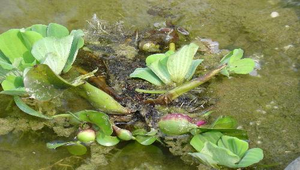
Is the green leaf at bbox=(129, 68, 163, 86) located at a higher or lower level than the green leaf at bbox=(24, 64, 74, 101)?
lower

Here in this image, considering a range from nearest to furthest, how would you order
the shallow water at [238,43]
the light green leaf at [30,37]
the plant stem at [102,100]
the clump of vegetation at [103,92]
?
the clump of vegetation at [103,92] → the shallow water at [238,43] → the plant stem at [102,100] → the light green leaf at [30,37]

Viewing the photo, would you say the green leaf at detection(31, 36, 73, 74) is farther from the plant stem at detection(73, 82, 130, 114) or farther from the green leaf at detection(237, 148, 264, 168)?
the green leaf at detection(237, 148, 264, 168)

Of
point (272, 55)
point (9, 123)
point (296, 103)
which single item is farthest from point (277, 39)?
point (9, 123)

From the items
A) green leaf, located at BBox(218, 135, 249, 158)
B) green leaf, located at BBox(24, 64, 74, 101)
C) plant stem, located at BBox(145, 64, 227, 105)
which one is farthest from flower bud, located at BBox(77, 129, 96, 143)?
green leaf, located at BBox(218, 135, 249, 158)

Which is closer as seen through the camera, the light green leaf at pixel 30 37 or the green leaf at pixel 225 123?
the green leaf at pixel 225 123

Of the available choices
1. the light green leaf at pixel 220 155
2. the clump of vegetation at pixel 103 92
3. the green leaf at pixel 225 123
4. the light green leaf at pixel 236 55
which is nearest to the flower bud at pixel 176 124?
the clump of vegetation at pixel 103 92

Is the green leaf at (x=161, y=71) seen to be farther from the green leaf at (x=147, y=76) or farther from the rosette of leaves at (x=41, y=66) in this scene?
the rosette of leaves at (x=41, y=66)

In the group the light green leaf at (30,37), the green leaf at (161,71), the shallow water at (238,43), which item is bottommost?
the shallow water at (238,43)
